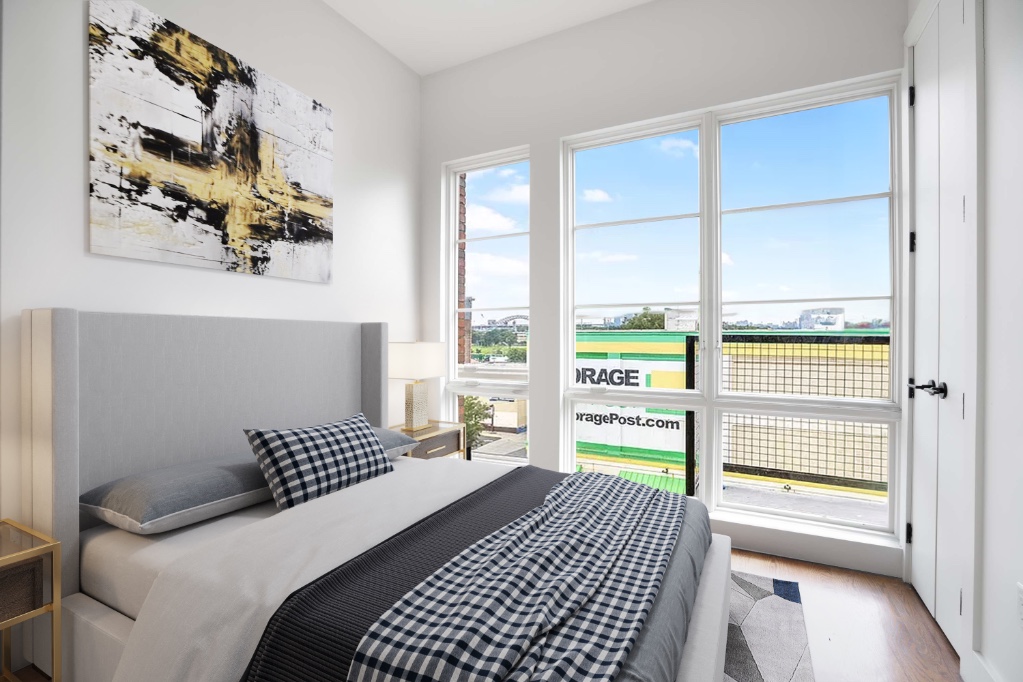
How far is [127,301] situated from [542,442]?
93.6 inches

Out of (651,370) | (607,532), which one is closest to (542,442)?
(651,370)

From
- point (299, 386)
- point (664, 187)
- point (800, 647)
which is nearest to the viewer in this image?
point (800, 647)

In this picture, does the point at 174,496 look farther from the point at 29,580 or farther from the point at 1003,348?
the point at 1003,348

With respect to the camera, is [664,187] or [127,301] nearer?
[127,301]

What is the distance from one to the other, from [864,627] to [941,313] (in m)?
1.32

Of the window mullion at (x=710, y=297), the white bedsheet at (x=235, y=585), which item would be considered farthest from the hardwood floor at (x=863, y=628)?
the white bedsheet at (x=235, y=585)

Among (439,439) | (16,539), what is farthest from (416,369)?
(16,539)

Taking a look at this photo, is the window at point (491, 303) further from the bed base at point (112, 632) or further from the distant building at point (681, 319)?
the bed base at point (112, 632)

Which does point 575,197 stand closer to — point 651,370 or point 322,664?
point 651,370

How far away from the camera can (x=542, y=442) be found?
337 cm

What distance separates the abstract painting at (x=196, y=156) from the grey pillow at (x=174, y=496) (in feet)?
2.94

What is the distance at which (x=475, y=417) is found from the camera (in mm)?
3736

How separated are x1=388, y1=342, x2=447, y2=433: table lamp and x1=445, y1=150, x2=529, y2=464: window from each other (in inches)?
17.3

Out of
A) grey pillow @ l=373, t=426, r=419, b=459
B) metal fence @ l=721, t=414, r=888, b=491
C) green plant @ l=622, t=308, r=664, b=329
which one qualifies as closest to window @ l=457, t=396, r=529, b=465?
green plant @ l=622, t=308, r=664, b=329
